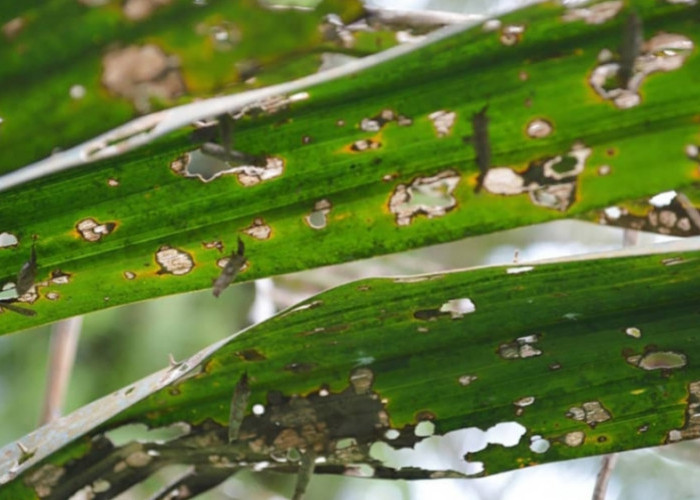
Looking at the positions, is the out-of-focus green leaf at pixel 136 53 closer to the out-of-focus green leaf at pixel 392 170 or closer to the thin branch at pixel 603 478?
the out-of-focus green leaf at pixel 392 170

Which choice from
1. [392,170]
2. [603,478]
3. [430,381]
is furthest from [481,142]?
[603,478]

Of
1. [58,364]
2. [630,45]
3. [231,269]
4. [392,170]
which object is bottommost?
[58,364]

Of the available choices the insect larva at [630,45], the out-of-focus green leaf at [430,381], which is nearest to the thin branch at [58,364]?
the out-of-focus green leaf at [430,381]

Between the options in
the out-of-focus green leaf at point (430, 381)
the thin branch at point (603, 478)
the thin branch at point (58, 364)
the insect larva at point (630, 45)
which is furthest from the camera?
the thin branch at point (58, 364)

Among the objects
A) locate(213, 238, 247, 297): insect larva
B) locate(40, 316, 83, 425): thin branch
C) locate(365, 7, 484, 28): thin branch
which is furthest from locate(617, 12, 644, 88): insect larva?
locate(40, 316, 83, 425): thin branch

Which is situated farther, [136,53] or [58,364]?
[58,364]

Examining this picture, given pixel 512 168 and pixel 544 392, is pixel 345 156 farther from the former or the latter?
pixel 544 392

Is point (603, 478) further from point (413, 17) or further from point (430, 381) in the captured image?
point (413, 17)

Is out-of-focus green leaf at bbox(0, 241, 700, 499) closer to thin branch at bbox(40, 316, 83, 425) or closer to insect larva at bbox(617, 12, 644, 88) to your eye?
insect larva at bbox(617, 12, 644, 88)
